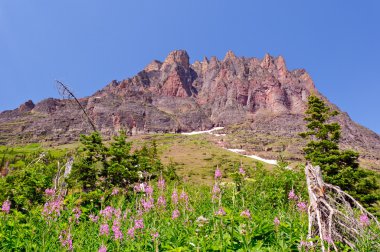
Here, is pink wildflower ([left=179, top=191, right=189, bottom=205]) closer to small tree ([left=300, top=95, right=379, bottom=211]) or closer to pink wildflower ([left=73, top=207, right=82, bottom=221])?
pink wildflower ([left=73, top=207, right=82, bottom=221])

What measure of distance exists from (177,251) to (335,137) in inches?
942

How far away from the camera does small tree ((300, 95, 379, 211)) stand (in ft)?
72.5

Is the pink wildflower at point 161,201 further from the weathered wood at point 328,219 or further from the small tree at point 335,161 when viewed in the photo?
the small tree at point 335,161

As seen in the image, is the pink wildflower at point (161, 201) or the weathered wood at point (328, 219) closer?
the weathered wood at point (328, 219)

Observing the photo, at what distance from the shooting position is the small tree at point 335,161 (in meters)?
22.1

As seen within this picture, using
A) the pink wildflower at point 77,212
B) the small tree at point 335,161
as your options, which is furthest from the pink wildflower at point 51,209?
the small tree at point 335,161

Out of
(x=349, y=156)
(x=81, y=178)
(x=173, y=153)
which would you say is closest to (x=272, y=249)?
(x=81, y=178)

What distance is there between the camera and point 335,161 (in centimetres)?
2431

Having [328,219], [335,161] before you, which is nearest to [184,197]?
[328,219]

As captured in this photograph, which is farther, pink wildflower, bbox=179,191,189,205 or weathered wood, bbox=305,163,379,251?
pink wildflower, bbox=179,191,189,205

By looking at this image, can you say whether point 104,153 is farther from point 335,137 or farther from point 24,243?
point 335,137

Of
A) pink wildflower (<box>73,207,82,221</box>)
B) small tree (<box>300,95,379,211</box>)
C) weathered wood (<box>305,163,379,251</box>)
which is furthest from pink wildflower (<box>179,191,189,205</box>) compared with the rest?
small tree (<box>300,95,379,211</box>)

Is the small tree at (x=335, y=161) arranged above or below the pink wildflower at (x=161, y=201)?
above

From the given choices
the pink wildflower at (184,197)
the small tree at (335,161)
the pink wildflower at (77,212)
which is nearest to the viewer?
the pink wildflower at (184,197)
